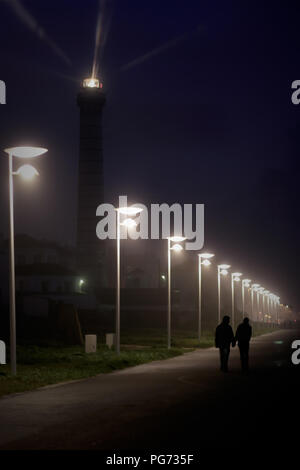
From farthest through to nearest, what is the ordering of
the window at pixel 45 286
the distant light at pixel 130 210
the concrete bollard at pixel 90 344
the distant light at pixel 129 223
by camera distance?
the window at pixel 45 286, the concrete bollard at pixel 90 344, the distant light at pixel 129 223, the distant light at pixel 130 210

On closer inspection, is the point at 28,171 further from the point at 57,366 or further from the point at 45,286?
the point at 45,286

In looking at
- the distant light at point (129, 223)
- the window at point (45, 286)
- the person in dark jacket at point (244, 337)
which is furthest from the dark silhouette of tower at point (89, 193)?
the person in dark jacket at point (244, 337)

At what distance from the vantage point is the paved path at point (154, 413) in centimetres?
1011

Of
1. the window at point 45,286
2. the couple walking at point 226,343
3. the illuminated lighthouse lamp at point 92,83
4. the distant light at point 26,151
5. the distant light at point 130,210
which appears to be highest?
the illuminated lighthouse lamp at point 92,83

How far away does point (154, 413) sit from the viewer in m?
13.0

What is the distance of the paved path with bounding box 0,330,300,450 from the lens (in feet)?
33.2

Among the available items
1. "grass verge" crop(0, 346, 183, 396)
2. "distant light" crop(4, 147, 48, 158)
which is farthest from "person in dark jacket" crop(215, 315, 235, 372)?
"distant light" crop(4, 147, 48, 158)

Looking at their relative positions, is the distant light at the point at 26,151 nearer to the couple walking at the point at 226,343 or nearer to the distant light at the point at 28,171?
the distant light at the point at 28,171

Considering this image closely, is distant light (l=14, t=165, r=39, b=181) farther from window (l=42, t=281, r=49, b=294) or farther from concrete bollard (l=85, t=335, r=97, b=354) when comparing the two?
window (l=42, t=281, r=49, b=294)

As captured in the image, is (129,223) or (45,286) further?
(45,286)

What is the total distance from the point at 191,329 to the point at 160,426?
72.4 metres

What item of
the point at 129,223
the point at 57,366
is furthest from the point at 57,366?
the point at 129,223

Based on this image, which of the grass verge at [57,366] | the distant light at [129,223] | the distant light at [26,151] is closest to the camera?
the grass verge at [57,366]
